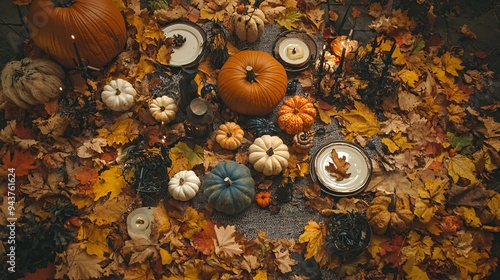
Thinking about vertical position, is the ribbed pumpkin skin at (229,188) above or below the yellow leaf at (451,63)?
below

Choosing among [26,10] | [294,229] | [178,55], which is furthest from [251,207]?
[26,10]

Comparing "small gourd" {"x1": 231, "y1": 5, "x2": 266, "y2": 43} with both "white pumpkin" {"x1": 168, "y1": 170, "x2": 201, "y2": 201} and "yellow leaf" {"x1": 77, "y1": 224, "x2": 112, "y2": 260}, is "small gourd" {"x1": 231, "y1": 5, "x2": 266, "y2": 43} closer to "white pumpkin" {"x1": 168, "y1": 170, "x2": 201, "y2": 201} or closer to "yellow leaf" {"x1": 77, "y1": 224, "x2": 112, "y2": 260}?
"white pumpkin" {"x1": 168, "y1": 170, "x2": 201, "y2": 201}

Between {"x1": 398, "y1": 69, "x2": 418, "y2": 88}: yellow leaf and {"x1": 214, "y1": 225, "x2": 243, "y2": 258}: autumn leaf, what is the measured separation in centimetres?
206

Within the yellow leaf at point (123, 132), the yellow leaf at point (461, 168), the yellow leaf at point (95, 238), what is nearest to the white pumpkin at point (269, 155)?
the yellow leaf at point (123, 132)

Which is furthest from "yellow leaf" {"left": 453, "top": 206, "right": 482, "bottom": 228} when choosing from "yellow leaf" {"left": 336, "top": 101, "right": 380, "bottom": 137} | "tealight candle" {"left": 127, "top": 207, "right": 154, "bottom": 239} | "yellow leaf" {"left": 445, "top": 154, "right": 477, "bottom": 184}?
"tealight candle" {"left": 127, "top": 207, "right": 154, "bottom": 239}

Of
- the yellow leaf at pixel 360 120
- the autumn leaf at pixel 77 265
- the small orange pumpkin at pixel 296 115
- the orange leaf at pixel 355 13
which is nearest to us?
the autumn leaf at pixel 77 265

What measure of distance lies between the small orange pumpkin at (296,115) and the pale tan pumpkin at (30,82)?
186cm

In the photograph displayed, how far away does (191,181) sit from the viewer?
10.1 ft

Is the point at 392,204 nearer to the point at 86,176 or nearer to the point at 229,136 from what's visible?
the point at 229,136

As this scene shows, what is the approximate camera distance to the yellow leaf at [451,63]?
372cm

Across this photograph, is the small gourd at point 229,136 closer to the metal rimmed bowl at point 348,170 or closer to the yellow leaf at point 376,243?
the metal rimmed bowl at point 348,170

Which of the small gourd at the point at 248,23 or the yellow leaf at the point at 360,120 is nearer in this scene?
the yellow leaf at the point at 360,120

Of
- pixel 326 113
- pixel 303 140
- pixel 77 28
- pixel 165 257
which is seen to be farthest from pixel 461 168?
pixel 77 28

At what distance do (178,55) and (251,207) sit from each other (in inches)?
61.6
